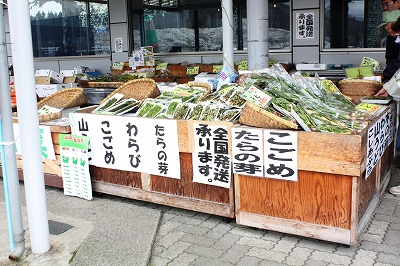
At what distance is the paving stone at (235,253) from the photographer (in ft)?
12.6

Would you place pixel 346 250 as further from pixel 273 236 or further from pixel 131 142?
pixel 131 142

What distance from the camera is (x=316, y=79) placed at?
5508mm

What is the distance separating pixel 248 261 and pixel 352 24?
22.5 ft

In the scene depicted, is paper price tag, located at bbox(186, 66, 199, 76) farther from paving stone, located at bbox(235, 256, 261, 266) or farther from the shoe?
paving stone, located at bbox(235, 256, 261, 266)

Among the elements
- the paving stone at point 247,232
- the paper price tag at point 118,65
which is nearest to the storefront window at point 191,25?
the paper price tag at point 118,65

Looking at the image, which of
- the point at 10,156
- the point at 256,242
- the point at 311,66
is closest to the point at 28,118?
the point at 10,156

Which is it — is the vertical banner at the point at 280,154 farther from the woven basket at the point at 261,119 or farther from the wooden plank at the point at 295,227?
the wooden plank at the point at 295,227

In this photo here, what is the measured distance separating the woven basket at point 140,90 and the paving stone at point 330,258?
2.89 meters

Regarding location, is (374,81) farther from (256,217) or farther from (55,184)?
(55,184)

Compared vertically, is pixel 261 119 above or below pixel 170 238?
above

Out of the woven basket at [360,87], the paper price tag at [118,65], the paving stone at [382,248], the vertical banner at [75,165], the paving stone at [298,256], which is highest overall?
the paper price tag at [118,65]

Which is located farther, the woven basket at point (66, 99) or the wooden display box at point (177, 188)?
the woven basket at point (66, 99)

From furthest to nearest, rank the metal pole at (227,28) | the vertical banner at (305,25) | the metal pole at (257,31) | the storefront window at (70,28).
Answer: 1. the storefront window at (70,28)
2. the vertical banner at (305,25)
3. the metal pole at (257,31)
4. the metal pole at (227,28)

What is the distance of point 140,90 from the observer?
5.88 metres
